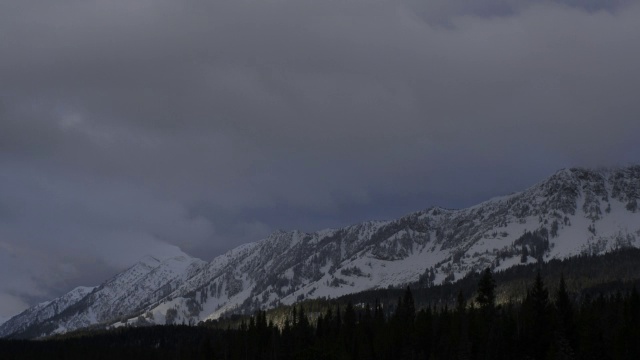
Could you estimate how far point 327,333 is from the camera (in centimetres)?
19175

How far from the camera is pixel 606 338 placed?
12762 cm

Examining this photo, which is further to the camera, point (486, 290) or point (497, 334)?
point (486, 290)

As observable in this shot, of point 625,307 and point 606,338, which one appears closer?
point 606,338

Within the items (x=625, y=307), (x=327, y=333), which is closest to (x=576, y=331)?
(x=625, y=307)

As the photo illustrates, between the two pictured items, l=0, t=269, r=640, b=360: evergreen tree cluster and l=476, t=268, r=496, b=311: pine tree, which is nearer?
l=0, t=269, r=640, b=360: evergreen tree cluster

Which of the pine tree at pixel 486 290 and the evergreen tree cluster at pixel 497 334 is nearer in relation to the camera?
the evergreen tree cluster at pixel 497 334

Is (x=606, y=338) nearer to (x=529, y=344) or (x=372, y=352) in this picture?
(x=529, y=344)

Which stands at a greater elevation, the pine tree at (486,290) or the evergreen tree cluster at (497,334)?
the pine tree at (486,290)

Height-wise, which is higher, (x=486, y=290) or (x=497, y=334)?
(x=486, y=290)

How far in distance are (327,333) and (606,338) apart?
3064 inches

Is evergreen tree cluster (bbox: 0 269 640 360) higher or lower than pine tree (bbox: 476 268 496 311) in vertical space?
lower

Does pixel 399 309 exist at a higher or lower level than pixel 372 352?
higher

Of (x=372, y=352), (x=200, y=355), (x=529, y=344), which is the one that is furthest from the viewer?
(x=200, y=355)

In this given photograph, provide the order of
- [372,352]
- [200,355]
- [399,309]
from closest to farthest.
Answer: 1. [372,352]
2. [399,309]
3. [200,355]
